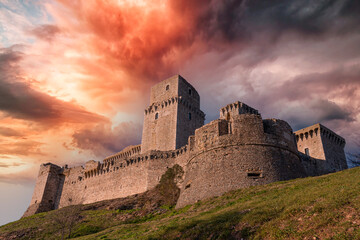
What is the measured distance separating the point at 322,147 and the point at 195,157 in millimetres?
24865

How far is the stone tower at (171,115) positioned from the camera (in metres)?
47.7

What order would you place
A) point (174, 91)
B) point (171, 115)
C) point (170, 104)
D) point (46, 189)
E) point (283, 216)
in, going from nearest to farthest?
point (283, 216) → point (171, 115) → point (170, 104) → point (174, 91) → point (46, 189)

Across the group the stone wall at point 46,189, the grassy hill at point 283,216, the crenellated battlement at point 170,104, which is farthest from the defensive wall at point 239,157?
the stone wall at point 46,189

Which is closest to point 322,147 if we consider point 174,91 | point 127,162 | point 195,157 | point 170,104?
point 195,157

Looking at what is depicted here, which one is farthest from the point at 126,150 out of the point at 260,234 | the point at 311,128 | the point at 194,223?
the point at 260,234

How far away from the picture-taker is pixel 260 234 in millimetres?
11398

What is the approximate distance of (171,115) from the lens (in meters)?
49.1

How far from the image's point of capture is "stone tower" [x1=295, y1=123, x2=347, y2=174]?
135ft

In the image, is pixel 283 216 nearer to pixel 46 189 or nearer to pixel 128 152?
pixel 128 152

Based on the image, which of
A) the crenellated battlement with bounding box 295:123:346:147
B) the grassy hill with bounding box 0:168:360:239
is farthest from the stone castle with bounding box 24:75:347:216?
the grassy hill with bounding box 0:168:360:239

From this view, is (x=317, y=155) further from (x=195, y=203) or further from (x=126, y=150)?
(x=126, y=150)

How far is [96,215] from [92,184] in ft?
50.9

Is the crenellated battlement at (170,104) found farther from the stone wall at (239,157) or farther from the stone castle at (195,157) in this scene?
the stone wall at (239,157)

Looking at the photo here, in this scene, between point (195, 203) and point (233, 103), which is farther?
point (233, 103)
